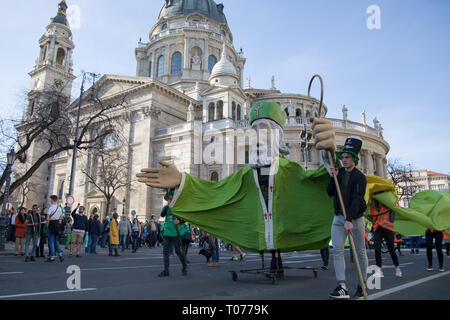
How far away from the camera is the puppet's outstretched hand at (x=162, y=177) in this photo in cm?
571

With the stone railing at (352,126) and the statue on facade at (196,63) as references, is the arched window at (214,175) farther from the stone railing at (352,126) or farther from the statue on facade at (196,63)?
the statue on facade at (196,63)

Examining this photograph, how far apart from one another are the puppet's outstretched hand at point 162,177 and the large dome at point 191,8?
5187 centimetres

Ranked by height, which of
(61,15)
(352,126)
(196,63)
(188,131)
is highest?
(61,15)

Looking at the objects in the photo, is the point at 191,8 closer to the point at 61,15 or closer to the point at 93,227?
the point at 61,15

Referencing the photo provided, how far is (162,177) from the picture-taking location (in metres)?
5.89

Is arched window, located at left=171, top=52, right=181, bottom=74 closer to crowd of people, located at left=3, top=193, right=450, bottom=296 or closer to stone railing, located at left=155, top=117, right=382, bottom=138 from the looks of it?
stone railing, located at left=155, top=117, right=382, bottom=138

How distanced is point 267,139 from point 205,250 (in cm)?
587

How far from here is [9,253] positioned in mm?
13367

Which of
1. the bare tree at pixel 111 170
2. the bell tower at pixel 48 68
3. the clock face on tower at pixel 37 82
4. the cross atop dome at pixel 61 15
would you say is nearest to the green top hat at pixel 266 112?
the bare tree at pixel 111 170

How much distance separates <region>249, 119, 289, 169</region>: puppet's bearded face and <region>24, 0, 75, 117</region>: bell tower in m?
50.3

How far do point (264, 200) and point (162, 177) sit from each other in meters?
1.80

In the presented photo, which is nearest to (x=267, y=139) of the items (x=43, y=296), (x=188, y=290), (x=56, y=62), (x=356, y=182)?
(x=356, y=182)

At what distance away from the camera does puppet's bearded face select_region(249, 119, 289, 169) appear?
19.0ft

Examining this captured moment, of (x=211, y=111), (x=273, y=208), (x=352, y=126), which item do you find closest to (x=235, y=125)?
(x=211, y=111)
